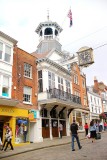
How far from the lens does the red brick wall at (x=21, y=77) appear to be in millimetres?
20125

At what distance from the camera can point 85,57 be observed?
1283cm

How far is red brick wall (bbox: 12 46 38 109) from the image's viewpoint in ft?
66.0

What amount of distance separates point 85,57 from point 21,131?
10881 millimetres

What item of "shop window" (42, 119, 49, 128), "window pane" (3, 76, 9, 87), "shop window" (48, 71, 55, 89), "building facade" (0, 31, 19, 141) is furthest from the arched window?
"window pane" (3, 76, 9, 87)

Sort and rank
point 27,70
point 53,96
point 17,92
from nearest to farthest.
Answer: point 17,92, point 27,70, point 53,96

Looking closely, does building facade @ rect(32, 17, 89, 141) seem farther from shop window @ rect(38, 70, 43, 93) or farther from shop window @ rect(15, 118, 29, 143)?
shop window @ rect(15, 118, 29, 143)

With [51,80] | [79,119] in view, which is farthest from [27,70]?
[79,119]

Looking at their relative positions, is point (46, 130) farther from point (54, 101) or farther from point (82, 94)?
point (82, 94)

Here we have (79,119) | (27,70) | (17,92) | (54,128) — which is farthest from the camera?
(79,119)

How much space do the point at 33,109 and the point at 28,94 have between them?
1.68 meters

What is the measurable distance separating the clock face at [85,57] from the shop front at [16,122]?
870cm

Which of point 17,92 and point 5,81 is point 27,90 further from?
point 5,81

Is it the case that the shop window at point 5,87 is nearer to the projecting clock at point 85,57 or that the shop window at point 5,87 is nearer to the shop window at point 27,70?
the shop window at point 27,70

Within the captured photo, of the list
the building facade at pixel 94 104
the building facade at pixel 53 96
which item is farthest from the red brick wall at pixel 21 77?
the building facade at pixel 94 104
